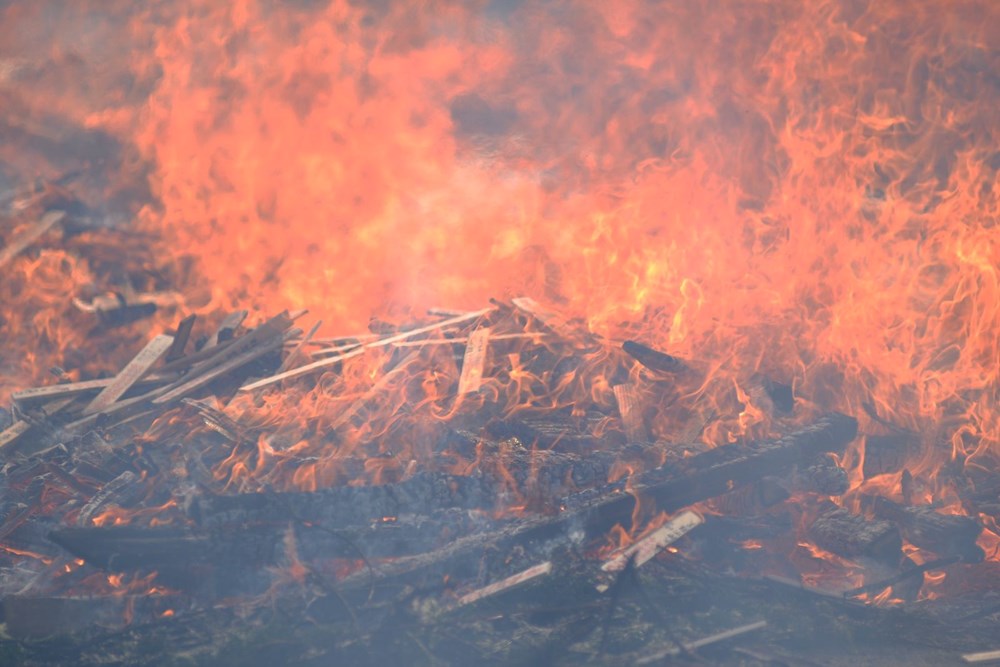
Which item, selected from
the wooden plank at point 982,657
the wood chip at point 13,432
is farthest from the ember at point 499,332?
the wood chip at point 13,432

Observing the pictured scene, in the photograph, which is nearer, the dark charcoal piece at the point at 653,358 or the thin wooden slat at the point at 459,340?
the dark charcoal piece at the point at 653,358

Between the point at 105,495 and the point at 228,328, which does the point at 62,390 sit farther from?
the point at 105,495

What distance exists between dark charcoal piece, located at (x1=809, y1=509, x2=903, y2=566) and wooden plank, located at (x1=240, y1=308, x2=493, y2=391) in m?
5.19

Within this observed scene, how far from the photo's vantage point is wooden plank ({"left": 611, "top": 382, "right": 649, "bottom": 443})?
26.0 feet

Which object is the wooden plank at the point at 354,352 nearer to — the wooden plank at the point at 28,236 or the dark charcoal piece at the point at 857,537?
the dark charcoal piece at the point at 857,537

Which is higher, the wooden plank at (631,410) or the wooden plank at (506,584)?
the wooden plank at (631,410)

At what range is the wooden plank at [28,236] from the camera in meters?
11.3

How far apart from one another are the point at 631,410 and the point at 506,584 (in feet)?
9.18

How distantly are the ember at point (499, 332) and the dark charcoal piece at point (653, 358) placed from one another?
0.04 m

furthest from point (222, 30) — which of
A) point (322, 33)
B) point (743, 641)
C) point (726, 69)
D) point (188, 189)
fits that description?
point (743, 641)

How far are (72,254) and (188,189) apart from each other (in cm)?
213

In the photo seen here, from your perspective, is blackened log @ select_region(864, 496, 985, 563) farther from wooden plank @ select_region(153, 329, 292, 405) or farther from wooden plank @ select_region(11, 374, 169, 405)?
wooden plank @ select_region(11, 374, 169, 405)

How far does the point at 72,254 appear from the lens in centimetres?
1171

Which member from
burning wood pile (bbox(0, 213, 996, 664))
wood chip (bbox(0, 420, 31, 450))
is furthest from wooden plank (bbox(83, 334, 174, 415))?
wood chip (bbox(0, 420, 31, 450))
